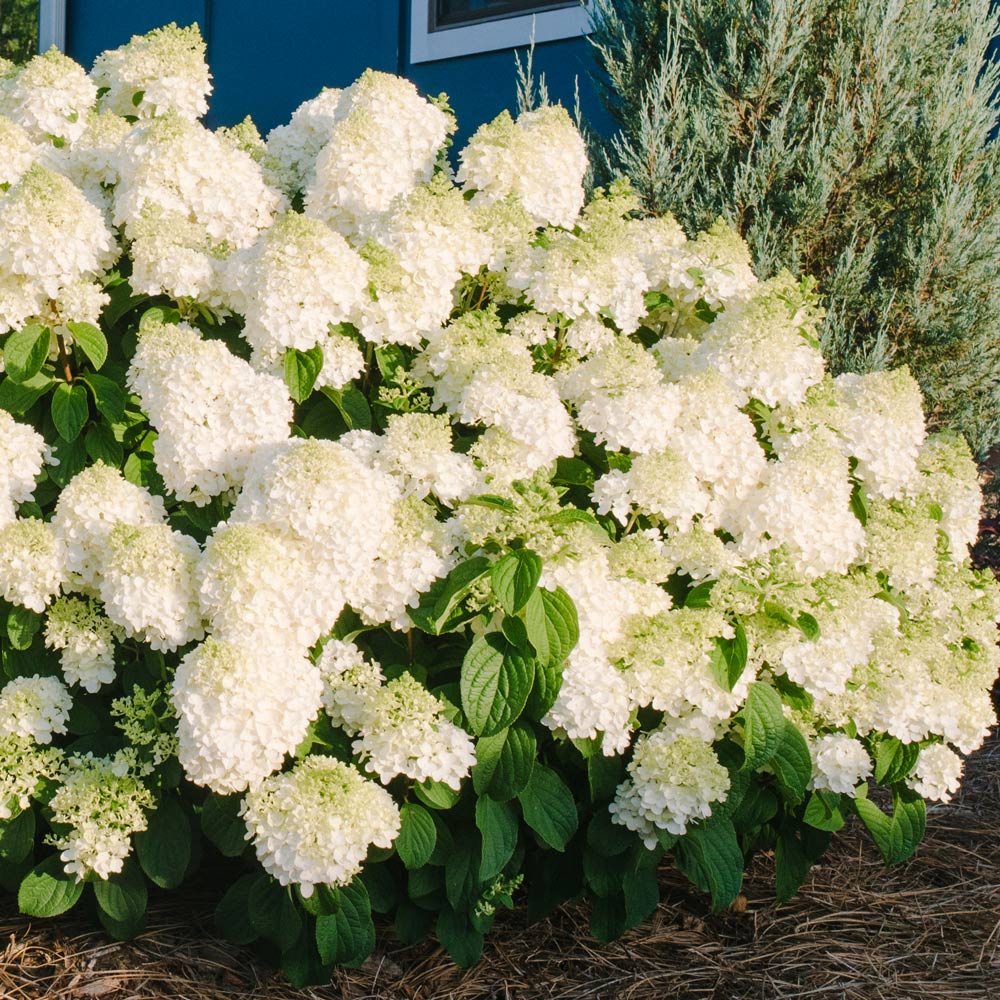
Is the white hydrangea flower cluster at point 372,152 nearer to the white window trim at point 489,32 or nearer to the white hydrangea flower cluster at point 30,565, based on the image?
the white hydrangea flower cluster at point 30,565

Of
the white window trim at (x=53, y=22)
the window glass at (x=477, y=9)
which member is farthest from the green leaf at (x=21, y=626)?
the white window trim at (x=53, y=22)

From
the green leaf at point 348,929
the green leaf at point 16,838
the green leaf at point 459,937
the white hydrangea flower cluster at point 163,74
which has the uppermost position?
the white hydrangea flower cluster at point 163,74

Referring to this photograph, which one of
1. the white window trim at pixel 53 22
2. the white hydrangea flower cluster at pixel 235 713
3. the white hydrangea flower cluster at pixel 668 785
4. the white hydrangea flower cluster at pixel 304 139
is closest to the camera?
the white hydrangea flower cluster at pixel 235 713

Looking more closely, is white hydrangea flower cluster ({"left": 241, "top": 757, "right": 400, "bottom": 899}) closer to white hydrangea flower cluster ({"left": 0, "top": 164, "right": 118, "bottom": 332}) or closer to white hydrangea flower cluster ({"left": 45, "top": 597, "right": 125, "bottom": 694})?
white hydrangea flower cluster ({"left": 45, "top": 597, "right": 125, "bottom": 694})

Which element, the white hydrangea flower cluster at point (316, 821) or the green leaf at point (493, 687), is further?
the green leaf at point (493, 687)

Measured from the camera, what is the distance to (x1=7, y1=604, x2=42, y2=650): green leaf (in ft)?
6.36

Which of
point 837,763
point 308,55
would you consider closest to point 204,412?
point 837,763

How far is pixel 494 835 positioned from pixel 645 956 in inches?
19.8

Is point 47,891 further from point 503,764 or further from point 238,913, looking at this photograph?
point 503,764

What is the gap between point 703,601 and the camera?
6.37 ft

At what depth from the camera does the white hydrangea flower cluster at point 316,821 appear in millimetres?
1693

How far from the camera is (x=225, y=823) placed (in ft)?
6.23

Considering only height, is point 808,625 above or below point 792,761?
above

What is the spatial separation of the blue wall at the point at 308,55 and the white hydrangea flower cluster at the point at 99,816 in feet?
13.7
